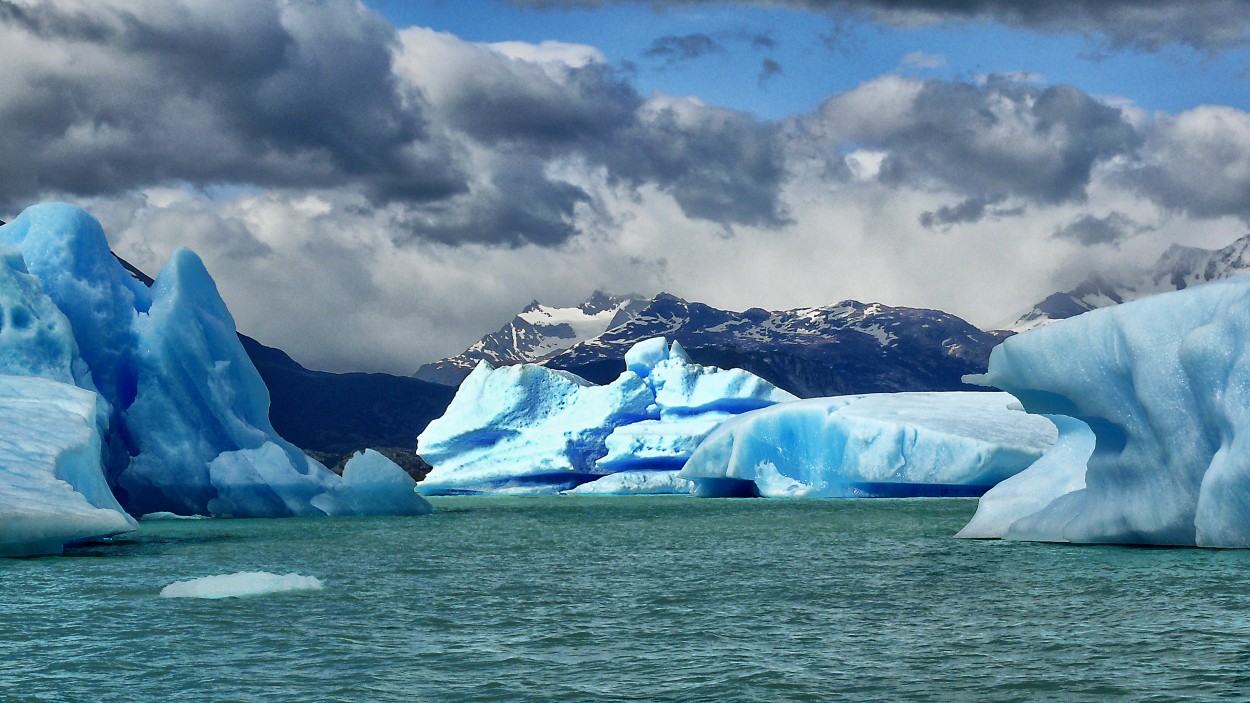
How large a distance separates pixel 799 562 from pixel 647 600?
531 centimetres

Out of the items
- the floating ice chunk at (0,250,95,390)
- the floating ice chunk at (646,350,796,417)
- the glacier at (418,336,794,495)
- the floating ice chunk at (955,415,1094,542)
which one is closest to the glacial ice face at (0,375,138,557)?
the floating ice chunk at (0,250,95,390)

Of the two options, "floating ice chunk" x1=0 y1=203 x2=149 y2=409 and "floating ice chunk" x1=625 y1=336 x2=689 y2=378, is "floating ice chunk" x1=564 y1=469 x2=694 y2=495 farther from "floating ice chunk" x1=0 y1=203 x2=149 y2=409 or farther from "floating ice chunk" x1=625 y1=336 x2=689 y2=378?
"floating ice chunk" x1=0 y1=203 x2=149 y2=409

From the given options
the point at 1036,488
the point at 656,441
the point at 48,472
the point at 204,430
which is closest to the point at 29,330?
the point at 204,430

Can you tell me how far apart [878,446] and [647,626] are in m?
29.2

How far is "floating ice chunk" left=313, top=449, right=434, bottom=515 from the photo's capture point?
112ft

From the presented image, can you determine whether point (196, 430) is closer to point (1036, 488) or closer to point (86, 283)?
point (86, 283)

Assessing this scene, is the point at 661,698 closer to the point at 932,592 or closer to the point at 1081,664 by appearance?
the point at 1081,664

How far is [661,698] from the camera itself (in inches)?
329

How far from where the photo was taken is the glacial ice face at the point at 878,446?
37.6 metres

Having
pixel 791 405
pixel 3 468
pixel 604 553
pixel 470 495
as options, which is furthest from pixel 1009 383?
pixel 470 495

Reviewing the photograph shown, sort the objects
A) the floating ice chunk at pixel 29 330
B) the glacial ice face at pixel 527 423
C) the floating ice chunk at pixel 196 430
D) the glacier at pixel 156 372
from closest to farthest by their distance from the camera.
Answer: the floating ice chunk at pixel 29 330 → the glacier at pixel 156 372 → the floating ice chunk at pixel 196 430 → the glacial ice face at pixel 527 423

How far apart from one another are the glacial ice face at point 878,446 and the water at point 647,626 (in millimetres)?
16870

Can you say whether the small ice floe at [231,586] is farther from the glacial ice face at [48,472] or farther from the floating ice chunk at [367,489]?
the floating ice chunk at [367,489]

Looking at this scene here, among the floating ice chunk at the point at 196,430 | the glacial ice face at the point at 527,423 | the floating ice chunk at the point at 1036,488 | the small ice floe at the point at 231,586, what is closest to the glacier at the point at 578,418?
the glacial ice face at the point at 527,423
